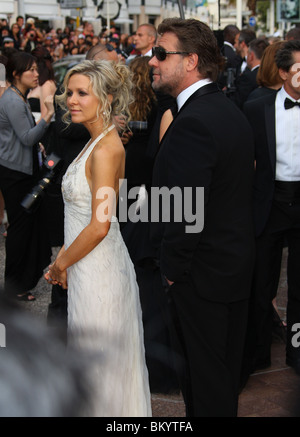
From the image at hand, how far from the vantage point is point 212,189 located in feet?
9.45

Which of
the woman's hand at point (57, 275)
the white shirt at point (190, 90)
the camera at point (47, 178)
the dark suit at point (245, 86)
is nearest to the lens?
the white shirt at point (190, 90)

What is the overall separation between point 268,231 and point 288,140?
22.6 inches

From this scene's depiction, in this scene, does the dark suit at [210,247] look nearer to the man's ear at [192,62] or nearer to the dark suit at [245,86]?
the man's ear at [192,62]

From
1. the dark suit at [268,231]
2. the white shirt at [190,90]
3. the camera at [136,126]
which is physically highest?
the white shirt at [190,90]

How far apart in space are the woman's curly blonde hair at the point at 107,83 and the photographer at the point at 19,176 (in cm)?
220

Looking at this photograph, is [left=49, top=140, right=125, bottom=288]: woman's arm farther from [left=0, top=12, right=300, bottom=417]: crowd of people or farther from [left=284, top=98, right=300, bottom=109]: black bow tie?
[left=284, top=98, right=300, bottom=109]: black bow tie

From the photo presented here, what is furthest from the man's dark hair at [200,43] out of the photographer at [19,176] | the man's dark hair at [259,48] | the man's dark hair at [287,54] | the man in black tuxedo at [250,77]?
the man's dark hair at [259,48]

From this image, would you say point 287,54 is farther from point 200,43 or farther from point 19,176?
point 19,176

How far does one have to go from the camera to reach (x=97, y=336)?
111 centimetres

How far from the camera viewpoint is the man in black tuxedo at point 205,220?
2803 millimetres

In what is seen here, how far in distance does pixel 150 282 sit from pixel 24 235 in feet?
6.25

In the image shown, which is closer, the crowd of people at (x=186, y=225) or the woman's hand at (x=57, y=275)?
the crowd of people at (x=186, y=225)
